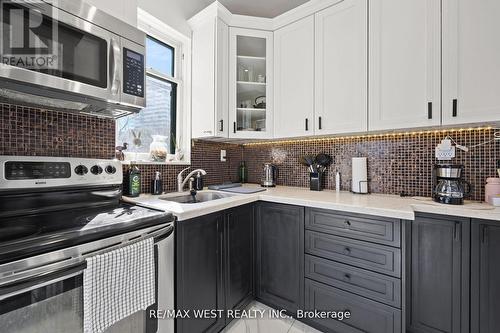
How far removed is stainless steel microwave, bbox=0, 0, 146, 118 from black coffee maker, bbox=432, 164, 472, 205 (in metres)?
1.91

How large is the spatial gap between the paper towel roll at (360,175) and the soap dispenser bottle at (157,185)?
1.60 metres

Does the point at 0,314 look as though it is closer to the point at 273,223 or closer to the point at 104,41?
the point at 104,41

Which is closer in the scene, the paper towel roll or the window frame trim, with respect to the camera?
the paper towel roll

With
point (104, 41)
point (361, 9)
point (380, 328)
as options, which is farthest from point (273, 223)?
point (361, 9)

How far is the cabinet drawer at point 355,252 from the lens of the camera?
1263 millimetres

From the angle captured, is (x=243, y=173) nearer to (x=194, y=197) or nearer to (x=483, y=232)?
(x=194, y=197)

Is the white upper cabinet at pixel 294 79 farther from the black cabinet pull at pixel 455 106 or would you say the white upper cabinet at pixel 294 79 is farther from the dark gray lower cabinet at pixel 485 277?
the dark gray lower cabinet at pixel 485 277

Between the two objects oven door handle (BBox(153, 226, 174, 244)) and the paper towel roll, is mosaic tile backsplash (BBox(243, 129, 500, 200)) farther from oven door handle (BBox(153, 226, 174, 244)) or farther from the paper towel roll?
oven door handle (BBox(153, 226, 174, 244))

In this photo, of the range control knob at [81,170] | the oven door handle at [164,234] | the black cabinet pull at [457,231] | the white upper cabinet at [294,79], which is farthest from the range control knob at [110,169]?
the black cabinet pull at [457,231]

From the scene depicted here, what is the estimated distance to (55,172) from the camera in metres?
1.12

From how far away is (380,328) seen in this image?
1.29 metres

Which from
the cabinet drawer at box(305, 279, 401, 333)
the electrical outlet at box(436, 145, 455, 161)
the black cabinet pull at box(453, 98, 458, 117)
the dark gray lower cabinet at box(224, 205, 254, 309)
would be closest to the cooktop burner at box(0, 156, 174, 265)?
the dark gray lower cabinet at box(224, 205, 254, 309)

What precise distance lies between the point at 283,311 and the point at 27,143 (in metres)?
1.93

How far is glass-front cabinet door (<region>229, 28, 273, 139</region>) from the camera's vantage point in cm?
210
